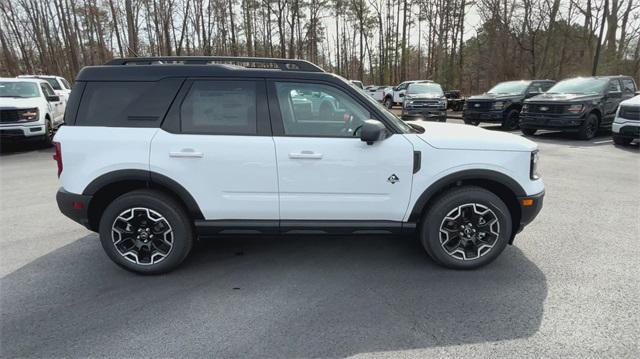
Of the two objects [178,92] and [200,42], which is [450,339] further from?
[200,42]

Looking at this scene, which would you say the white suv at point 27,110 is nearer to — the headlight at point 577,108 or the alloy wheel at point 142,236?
the alloy wheel at point 142,236

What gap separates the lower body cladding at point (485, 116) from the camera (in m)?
13.9

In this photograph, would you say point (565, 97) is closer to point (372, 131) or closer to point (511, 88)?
point (511, 88)

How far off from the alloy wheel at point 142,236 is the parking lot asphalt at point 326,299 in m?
0.21

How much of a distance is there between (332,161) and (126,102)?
1.92m

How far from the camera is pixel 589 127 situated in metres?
11.4

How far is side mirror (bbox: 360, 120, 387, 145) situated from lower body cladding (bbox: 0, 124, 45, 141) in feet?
36.6

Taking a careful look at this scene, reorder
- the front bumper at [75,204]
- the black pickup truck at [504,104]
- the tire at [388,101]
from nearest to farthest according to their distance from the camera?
the front bumper at [75,204] < the black pickup truck at [504,104] < the tire at [388,101]

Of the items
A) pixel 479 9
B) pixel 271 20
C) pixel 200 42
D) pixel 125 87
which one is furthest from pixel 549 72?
pixel 125 87

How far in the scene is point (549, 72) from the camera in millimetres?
28422

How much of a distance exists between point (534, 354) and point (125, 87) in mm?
3805

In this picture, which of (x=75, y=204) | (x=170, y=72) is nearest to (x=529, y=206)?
(x=170, y=72)

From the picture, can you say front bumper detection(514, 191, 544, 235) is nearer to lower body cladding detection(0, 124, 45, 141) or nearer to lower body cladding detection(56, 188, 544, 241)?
lower body cladding detection(56, 188, 544, 241)

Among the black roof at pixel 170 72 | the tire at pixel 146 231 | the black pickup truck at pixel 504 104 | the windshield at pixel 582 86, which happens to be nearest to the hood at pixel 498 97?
the black pickup truck at pixel 504 104
